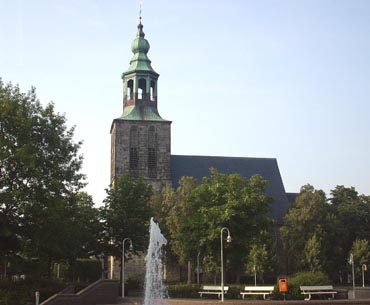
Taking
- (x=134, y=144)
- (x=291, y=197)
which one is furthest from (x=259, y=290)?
(x=291, y=197)

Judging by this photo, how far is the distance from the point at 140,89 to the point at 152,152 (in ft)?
23.5

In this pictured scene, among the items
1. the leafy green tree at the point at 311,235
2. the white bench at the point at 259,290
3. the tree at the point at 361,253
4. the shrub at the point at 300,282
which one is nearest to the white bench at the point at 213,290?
the white bench at the point at 259,290

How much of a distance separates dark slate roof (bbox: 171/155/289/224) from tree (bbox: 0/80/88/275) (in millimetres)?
36996

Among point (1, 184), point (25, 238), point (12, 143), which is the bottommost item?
point (25, 238)

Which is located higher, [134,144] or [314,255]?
[134,144]

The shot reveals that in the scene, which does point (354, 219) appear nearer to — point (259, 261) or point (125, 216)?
point (259, 261)

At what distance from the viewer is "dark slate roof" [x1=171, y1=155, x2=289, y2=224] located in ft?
236

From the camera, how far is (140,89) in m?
67.1

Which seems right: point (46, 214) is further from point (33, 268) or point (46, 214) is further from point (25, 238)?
point (33, 268)

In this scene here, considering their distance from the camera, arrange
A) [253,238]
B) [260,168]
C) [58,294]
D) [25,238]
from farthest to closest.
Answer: [260,168] < [253,238] < [25,238] < [58,294]

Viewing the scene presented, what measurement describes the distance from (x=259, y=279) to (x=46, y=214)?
36.2m

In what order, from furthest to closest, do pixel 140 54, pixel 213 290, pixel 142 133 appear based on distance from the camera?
pixel 140 54 < pixel 142 133 < pixel 213 290

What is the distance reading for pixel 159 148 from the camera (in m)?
67.1

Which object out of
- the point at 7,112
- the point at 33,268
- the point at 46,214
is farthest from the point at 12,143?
the point at 33,268
